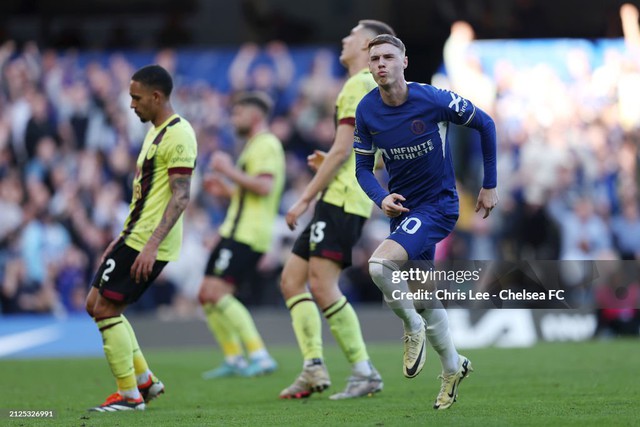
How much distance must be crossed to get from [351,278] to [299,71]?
4.53m

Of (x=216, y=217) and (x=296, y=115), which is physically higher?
(x=296, y=115)

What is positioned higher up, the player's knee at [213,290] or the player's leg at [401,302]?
the player's knee at [213,290]

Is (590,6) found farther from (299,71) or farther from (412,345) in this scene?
(412,345)

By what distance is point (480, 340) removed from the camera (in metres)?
15.2

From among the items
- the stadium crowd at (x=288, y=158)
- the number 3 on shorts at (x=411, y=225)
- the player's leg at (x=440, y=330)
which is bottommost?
the player's leg at (x=440, y=330)

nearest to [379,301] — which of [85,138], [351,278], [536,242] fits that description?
[351,278]

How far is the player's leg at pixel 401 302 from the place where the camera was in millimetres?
6898

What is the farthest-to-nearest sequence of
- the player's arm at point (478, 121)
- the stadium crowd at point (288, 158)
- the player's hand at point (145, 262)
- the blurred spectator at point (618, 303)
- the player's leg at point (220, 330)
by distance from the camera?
the stadium crowd at point (288, 158), the blurred spectator at point (618, 303), the player's leg at point (220, 330), the player's hand at point (145, 262), the player's arm at point (478, 121)

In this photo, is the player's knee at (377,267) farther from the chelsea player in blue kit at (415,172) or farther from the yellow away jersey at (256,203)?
the yellow away jersey at (256,203)

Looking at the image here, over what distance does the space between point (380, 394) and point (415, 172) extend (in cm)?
219

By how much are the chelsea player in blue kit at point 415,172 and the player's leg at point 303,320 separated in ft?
5.56

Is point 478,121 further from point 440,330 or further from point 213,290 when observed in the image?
point 213,290

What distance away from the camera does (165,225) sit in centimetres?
786

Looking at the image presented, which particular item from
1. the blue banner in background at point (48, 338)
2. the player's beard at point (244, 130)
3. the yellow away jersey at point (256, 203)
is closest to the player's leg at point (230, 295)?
the yellow away jersey at point (256, 203)
